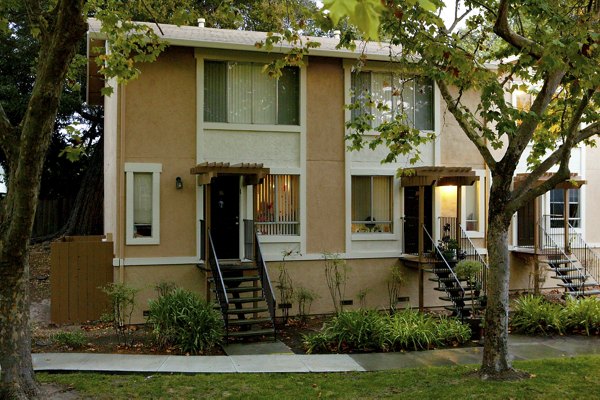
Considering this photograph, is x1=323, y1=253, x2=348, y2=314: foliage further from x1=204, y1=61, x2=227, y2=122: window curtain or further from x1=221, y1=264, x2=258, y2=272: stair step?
x1=204, y1=61, x2=227, y2=122: window curtain

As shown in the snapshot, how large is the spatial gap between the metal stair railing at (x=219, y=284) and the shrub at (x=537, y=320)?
6268 mm

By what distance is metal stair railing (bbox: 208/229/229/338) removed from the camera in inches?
456

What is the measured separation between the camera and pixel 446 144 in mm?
16109

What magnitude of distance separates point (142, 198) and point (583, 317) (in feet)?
33.6

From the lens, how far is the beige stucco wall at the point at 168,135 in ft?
44.7

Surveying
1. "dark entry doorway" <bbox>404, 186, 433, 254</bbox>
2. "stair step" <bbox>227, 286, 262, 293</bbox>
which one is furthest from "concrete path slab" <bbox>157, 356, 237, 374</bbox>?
"dark entry doorway" <bbox>404, 186, 433, 254</bbox>

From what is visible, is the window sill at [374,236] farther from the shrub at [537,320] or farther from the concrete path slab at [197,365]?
the concrete path slab at [197,365]

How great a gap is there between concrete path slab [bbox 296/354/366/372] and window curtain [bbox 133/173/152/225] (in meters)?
5.47

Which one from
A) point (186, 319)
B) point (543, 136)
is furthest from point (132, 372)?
point (543, 136)

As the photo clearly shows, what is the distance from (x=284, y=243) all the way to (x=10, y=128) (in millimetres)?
8206

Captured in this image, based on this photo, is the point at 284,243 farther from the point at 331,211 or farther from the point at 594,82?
the point at 594,82

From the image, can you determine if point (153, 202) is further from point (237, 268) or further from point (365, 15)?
point (365, 15)

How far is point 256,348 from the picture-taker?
36.5ft

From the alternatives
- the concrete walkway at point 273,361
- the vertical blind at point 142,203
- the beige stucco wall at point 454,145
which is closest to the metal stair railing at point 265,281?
the concrete walkway at point 273,361
